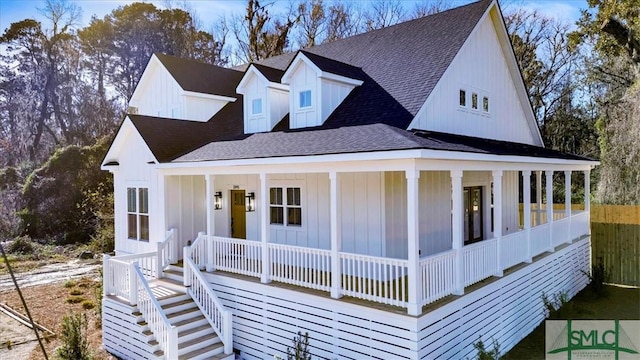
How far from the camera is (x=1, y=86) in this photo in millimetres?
33875

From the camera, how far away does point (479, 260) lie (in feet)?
28.0

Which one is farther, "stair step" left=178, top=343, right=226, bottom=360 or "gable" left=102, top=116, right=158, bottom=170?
"gable" left=102, top=116, right=158, bottom=170

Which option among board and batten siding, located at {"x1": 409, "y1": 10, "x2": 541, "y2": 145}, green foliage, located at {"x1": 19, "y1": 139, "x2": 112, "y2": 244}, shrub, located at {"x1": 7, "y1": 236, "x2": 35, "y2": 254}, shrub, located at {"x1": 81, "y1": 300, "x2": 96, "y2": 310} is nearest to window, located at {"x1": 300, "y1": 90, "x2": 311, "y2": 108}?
board and batten siding, located at {"x1": 409, "y1": 10, "x2": 541, "y2": 145}

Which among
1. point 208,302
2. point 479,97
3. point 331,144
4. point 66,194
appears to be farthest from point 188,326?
point 66,194

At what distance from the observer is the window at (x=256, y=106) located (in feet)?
40.0

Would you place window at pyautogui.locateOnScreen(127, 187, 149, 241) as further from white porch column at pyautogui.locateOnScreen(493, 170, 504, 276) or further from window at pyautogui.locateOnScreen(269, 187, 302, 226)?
white porch column at pyautogui.locateOnScreen(493, 170, 504, 276)

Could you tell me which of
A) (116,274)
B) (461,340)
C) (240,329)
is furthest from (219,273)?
(461,340)

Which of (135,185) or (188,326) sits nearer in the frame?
(188,326)

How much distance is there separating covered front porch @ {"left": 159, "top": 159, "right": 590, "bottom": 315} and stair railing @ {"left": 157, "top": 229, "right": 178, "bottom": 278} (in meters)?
0.27

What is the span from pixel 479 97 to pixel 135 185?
10.0m

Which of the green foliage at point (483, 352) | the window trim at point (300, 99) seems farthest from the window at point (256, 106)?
the green foliage at point (483, 352)

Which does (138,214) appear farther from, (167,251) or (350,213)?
(350,213)

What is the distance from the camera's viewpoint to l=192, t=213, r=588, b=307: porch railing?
7.22m

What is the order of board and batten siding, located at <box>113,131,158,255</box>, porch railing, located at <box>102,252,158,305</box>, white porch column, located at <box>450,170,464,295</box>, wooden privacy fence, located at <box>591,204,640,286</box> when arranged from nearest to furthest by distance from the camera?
white porch column, located at <box>450,170,464,295</box> < porch railing, located at <box>102,252,158,305</box> < board and batten siding, located at <box>113,131,158,255</box> < wooden privacy fence, located at <box>591,204,640,286</box>
